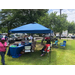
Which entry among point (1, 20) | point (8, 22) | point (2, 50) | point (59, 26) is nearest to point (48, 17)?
point (59, 26)

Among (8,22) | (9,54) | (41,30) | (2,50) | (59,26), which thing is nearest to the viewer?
Answer: (2,50)

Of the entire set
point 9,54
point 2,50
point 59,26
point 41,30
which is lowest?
point 9,54

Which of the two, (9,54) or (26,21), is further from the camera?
(26,21)

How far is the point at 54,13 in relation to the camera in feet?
35.4

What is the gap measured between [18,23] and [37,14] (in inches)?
225

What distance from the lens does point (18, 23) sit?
18.1m

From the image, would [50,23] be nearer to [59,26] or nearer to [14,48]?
[59,26]

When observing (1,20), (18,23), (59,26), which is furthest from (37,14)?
(1,20)

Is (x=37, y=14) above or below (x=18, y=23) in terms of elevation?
above

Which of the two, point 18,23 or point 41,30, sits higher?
point 18,23

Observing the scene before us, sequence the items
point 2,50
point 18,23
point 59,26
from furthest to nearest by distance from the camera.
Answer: point 18,23, point 59,26, point 2,50

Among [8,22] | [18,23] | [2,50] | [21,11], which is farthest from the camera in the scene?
[8,22]

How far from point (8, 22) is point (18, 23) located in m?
3.64

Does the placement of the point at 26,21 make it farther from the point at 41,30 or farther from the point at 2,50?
the point at 2,50
